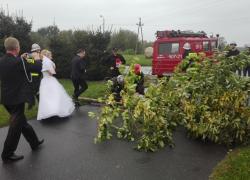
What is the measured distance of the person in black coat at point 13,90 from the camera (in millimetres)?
5945

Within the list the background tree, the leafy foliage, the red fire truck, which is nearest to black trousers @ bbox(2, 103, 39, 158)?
the leafy foliage

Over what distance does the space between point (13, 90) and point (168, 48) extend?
12.0m

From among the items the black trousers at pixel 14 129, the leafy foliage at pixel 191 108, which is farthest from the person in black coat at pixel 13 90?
the leafy foliage at pixel 191 108

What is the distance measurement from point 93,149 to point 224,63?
312 centimetres

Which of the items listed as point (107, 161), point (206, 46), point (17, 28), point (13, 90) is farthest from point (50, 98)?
point (17, 28)

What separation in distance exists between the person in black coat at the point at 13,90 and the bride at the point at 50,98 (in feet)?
8.29

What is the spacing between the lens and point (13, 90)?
5965 mm

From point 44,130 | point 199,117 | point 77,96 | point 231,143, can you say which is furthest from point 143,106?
point 77,96

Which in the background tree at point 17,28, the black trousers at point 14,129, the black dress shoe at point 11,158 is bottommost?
the black dress shoe at point 11,158

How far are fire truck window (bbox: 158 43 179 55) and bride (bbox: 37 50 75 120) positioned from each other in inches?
348

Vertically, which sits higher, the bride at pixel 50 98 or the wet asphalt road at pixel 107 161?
the bride at pixel 50 98

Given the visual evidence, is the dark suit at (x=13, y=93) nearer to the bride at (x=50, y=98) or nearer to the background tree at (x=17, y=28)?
the bride at (x=50, y=98)

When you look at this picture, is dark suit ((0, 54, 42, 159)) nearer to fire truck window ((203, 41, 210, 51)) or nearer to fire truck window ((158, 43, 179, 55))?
fire truck window ((158, 43, 179, 55))

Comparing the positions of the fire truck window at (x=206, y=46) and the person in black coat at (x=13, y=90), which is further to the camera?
the fire truck window at (x=206, y=46)
